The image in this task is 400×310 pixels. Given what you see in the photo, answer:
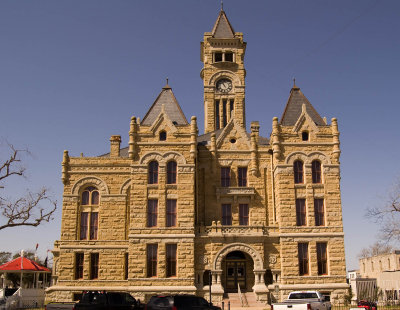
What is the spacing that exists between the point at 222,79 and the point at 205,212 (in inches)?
845

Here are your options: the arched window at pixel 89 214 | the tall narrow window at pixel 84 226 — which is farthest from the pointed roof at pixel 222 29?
the tall narrow window at pixel 84 226

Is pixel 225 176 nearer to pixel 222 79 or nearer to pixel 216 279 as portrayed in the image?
pixel 216 279

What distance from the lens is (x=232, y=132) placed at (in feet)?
Result: 127

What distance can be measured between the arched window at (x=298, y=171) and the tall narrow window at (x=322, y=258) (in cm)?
504

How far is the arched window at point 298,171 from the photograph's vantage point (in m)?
36.7

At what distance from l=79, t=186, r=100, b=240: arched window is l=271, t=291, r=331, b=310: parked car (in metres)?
18.3

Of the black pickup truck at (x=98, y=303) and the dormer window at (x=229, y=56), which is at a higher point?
the dormer window at (x=229, y=56)

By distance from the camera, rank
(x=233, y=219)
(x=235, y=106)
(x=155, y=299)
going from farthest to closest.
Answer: (x=235, y=106)
(x=233, y=219)
(x=155, y=299)

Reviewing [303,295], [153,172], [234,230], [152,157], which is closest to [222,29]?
[152,157]

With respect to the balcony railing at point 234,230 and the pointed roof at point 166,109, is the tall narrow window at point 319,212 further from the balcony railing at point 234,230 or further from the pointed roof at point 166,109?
the pointed roof at point 166,109

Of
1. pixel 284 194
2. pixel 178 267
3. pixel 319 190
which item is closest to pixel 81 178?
pixel 178 267

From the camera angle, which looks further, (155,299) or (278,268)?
(278,268)

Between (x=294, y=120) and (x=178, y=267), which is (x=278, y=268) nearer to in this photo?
(x=178, y=267)

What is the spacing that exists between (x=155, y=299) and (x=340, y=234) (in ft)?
61.0
